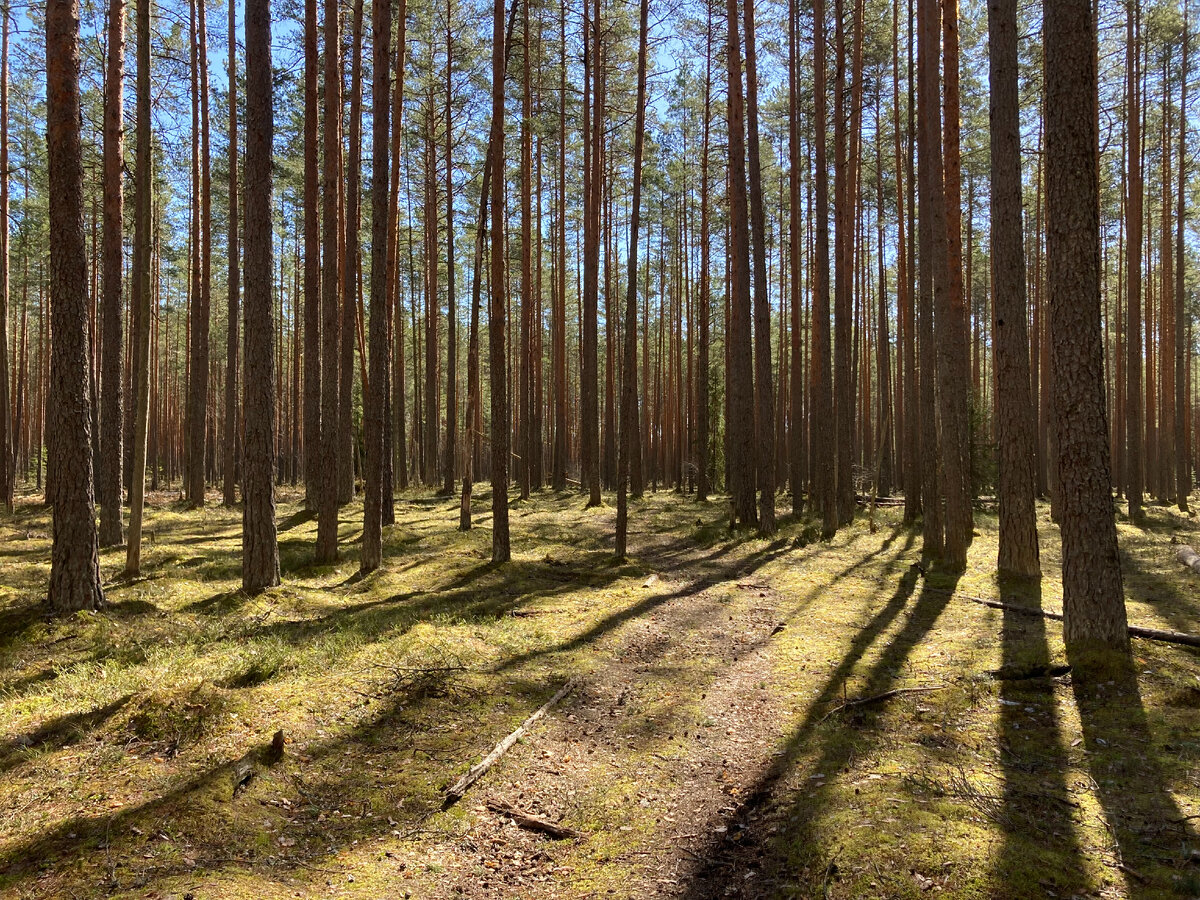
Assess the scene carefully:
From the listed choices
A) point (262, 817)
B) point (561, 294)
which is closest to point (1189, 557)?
point (262, 817)

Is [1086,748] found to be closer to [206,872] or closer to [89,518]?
[206,872]

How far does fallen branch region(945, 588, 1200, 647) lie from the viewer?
21.2 ft

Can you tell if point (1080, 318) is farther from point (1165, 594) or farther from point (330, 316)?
point (330, 316)

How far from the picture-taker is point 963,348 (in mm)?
10961

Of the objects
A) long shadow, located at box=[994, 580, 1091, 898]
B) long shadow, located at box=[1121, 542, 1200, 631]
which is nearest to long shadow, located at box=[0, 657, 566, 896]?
long shadow, located at box=[994, 580, 1091, 898]

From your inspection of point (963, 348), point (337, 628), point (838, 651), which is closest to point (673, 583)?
point (838, 651)

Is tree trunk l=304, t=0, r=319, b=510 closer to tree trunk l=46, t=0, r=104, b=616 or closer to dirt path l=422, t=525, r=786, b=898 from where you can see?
tree trunk l=46, t=0, r=104, b=616

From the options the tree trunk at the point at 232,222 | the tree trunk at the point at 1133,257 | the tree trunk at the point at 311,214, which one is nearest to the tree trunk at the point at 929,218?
the tree trunk at the point at 311,214

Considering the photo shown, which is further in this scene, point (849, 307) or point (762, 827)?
point (849, 307)

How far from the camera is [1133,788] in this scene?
4.04 meters

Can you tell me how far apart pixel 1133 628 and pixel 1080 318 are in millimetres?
3262

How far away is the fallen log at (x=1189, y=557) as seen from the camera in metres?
11.4

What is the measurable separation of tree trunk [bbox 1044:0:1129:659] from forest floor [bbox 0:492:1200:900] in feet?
3.06

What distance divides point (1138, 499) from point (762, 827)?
71.9ft
